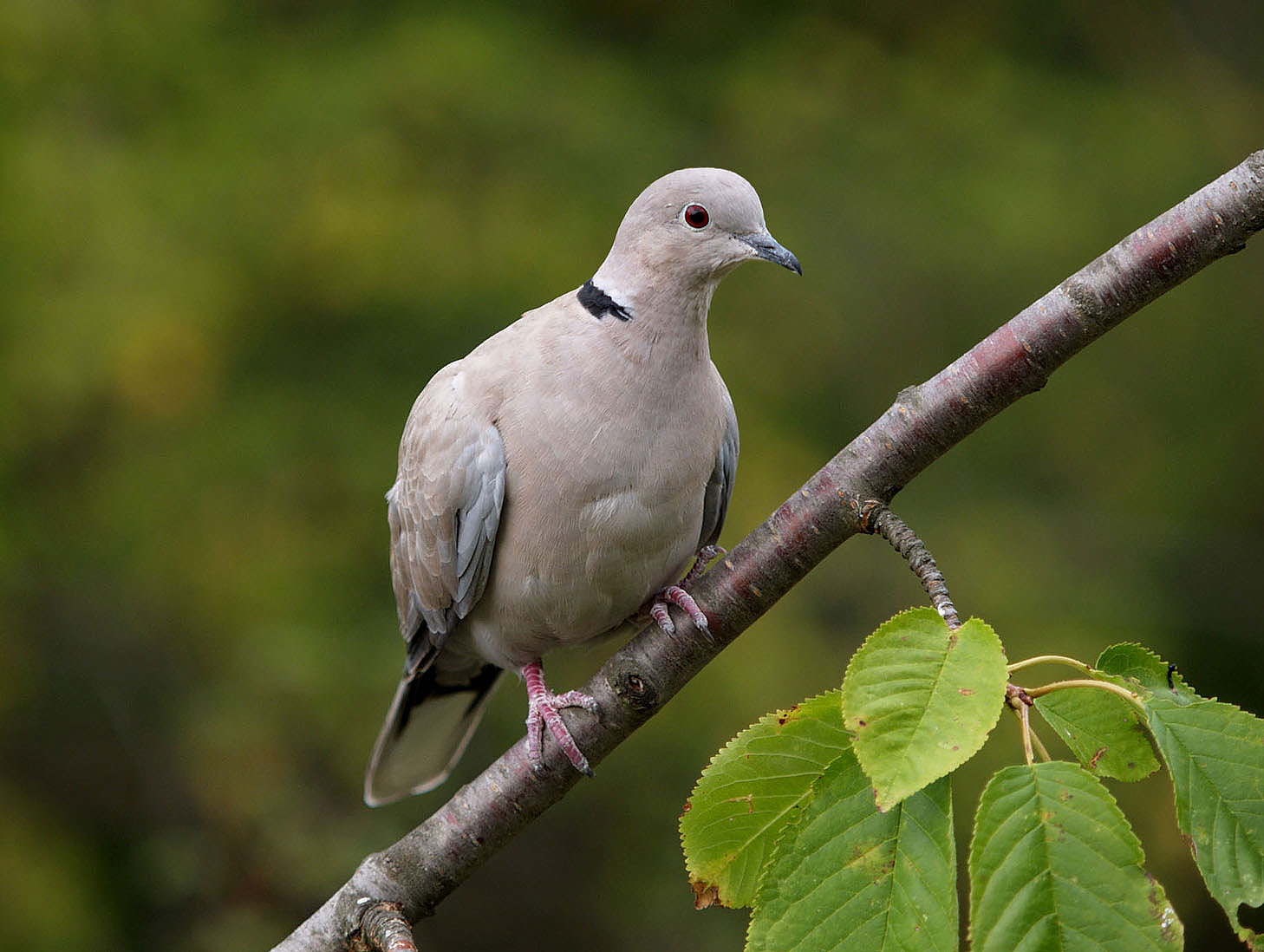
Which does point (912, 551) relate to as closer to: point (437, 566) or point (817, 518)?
point (817, 518)

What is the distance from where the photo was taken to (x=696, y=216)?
103 inches

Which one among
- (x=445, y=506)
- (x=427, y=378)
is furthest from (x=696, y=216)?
(x=427, y=378)

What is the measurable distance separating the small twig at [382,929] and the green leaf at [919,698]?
37.0 inches

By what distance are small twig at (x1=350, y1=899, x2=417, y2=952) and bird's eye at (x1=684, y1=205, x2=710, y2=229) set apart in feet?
4.89

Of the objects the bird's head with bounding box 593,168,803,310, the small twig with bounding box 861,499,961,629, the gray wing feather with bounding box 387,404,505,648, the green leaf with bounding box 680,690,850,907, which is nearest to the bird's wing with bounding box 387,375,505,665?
the gray wing feather with bounding box 387,404,505,648

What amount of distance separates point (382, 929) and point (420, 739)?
1.43 meters

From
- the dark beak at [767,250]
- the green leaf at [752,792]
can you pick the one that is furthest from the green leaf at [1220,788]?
the dark beak at [767,250]

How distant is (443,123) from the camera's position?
5438 mm

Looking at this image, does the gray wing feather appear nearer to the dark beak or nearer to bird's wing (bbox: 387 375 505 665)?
bird's wing (bbox: 387 375 505 665)

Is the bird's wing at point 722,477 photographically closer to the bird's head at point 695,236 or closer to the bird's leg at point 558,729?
the bird's head at point 695,236

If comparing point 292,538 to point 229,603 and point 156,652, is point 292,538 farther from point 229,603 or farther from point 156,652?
point 156,652

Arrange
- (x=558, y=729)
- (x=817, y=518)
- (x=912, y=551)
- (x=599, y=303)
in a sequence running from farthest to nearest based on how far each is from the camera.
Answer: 1. (x=599, y=303)
2. (x=558, y=729)
3. (x=817, y=518)
4. (x=912, y=551)

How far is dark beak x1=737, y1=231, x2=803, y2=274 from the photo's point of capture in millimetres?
2566

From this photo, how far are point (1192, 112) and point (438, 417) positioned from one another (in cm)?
492
